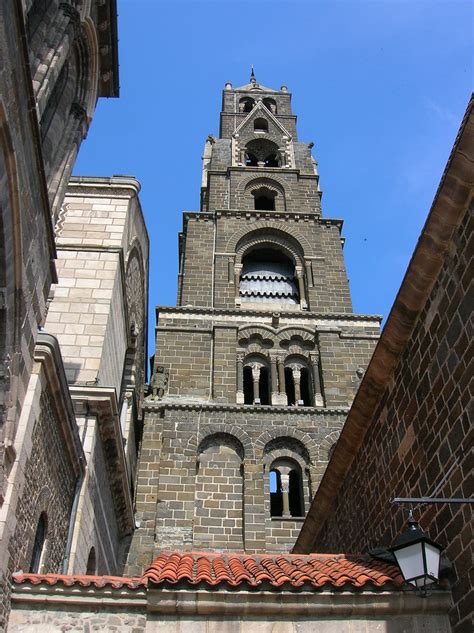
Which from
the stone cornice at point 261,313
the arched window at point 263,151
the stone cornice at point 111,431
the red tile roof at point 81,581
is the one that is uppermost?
the arched window at point 263,151

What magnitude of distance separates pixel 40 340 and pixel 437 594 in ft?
17.9

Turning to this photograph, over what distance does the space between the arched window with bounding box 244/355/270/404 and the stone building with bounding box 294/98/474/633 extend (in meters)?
11.1

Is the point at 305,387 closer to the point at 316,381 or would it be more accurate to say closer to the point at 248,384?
the point at 316,381

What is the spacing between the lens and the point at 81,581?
268 inches

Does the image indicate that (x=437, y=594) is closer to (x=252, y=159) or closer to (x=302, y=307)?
(x=302, y=307)

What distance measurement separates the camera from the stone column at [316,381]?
19.8 meters

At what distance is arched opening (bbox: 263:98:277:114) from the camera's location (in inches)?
1349

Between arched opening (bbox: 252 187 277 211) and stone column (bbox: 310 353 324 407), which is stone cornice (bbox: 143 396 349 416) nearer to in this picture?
stone column (bbox: 310 353 324 407)

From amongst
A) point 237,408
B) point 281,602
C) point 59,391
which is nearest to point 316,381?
point 237,408

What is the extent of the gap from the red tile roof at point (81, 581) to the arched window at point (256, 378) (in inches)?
539

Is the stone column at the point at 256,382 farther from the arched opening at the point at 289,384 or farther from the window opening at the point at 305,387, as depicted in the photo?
the window opening at the point at 305,387

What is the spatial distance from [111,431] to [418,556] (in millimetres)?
6976

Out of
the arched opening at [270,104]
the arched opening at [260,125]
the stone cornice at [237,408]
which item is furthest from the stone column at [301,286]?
the arched opening at [270,104]

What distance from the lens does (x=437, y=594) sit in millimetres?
6359
